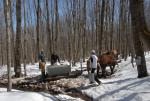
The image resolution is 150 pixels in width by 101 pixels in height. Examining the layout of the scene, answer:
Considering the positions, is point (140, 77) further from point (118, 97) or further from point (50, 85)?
point (50, 85)

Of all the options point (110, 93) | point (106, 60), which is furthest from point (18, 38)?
point (110, 93)

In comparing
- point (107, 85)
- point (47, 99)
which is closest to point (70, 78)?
point (107, 85)

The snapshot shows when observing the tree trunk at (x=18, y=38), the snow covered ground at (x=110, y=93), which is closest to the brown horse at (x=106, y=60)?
the snow covered ground at (x=110, y=93)

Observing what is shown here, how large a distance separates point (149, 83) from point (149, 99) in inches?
93.2

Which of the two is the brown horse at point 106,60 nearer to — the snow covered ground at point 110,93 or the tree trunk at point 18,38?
the snow covered ground at point 110,93

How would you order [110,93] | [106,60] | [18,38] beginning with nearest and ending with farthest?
[110,93] < [106,60] < [18,38]

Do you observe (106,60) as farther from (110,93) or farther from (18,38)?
(110,93)

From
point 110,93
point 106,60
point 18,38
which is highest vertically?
point 18,38

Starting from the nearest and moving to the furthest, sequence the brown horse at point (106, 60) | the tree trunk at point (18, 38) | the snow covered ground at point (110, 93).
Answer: the snow covered ground at point (110, 93), the brown horse at point (106, 60), the tree trunk at point (18, 38)

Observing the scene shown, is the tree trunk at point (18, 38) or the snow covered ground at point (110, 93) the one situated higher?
the tree trunk at point (18, 38)

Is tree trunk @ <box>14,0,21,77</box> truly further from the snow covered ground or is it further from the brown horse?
the snow covered ground

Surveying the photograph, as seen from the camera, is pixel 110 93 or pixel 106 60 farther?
pixel 106 60

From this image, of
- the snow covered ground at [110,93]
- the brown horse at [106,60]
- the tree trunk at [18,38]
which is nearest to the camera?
the snow covered ground at [110,93]

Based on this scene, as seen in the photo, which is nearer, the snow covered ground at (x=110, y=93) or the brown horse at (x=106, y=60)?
the snow covered ground at (x=110, y=93)
